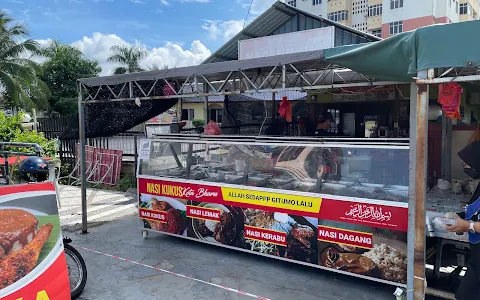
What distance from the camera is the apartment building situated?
29.3 metres

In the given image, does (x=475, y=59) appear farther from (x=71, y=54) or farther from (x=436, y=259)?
(x=71, y=54)

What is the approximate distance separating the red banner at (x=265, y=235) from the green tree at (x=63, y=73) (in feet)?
63.6

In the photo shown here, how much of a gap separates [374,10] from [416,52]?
3522cm

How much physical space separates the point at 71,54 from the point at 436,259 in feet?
76.3

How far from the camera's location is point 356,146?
154 inches

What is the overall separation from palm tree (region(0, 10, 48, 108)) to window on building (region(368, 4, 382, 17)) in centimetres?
2859

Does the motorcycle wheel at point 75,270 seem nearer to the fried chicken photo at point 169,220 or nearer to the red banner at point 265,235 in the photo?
the fried chicken photo at point 169,220

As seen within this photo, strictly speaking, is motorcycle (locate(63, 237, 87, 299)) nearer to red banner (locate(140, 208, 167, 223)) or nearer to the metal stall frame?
red banner (locate(140, 208, 167, 223))

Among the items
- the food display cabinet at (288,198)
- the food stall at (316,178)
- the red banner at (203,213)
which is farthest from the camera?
the red banner at (203,213)

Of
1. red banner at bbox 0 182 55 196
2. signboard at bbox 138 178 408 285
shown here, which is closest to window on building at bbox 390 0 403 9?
signboard at bbox 138 178 408 285

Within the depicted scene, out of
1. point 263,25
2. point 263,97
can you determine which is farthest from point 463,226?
point 263,25

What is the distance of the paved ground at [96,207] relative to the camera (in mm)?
6801

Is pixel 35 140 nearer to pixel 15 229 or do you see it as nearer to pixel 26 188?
pixel 26 188

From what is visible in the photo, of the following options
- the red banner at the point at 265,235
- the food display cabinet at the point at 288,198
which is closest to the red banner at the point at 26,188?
the food display cabinet at the point at 288,198
